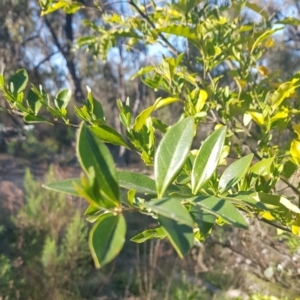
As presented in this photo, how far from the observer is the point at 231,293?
12.4 ft

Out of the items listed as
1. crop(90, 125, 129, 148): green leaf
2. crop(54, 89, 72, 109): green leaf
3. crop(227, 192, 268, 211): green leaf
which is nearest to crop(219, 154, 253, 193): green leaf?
crop(227, 192, 268, 211): green leaf

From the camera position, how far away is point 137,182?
0.47 metres

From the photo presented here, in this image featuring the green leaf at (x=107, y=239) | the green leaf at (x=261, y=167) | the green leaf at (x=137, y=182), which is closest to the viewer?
the green leaf at (x=107, y=239)

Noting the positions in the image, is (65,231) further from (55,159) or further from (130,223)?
(55,159)

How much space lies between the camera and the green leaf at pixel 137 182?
17.9 inches

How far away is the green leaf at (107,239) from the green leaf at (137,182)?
100mm

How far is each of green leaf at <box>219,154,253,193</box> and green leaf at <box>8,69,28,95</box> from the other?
1.20 ft

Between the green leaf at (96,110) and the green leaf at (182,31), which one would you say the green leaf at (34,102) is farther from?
the green leaf at (182,31)

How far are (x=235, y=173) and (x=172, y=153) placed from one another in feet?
0.44

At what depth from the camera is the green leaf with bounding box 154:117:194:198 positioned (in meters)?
0.40

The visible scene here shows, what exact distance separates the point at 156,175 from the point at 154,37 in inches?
31.9

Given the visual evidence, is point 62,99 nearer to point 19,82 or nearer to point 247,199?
point 19,82

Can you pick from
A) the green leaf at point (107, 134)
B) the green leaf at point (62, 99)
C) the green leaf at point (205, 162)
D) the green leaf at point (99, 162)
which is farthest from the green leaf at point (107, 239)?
the green leaf at point (62, 99)

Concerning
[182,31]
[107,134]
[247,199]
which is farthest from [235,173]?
[182,31]
